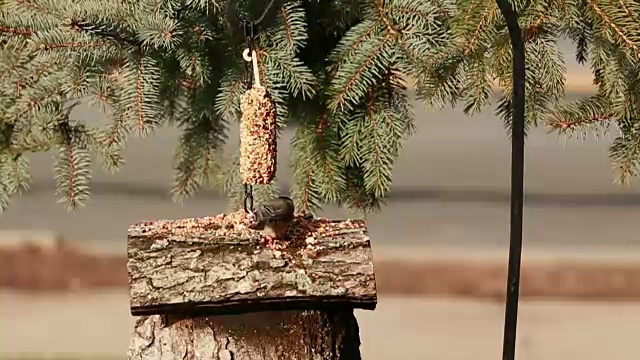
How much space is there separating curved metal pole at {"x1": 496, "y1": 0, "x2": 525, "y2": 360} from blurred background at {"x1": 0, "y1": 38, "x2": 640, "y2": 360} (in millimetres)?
1004

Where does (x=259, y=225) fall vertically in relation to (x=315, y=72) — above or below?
below

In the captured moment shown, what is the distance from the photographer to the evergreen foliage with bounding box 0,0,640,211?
44.3 inches

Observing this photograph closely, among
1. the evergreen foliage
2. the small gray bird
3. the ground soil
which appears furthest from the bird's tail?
the ground soil

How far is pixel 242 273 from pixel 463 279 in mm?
2581

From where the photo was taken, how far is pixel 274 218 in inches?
29.7

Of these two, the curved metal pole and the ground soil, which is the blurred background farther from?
the curved metal pole

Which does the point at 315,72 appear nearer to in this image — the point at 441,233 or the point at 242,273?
the point at 242,273

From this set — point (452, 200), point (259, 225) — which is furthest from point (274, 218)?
point (452, 200)

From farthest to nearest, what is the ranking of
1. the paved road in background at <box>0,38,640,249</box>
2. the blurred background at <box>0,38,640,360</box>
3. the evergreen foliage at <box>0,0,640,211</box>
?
the paved road in background at <box>0,38,640,249</box>
the blurred background at <box>0,38,640,360</box>
the evergreen foliage at <box>0,0,640,211</box>

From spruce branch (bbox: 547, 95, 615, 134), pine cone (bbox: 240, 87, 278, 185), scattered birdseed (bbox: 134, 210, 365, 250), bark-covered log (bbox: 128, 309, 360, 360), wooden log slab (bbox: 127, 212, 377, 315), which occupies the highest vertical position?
spruce branch (bbox: 547, 95, 615, 134)

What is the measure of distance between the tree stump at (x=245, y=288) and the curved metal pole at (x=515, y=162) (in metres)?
0.13

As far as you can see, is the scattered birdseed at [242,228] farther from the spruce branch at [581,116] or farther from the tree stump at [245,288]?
the spruce branch at [581,116]

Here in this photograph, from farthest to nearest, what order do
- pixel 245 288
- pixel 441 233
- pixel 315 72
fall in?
pixel 441 233 < pixel 315 72 < pixel 245 288

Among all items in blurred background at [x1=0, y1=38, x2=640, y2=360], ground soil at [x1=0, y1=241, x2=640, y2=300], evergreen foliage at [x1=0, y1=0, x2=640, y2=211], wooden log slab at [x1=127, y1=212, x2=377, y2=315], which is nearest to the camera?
wooden log slab at [x1=127, y1=212, x2=377, y2=315]
